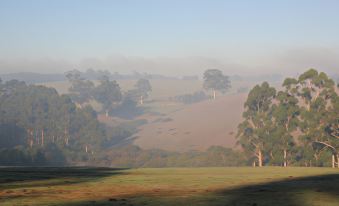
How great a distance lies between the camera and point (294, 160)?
100 meters

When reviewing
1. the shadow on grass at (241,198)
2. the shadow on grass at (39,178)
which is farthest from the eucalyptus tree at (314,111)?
the shadow on grass at (241,198)

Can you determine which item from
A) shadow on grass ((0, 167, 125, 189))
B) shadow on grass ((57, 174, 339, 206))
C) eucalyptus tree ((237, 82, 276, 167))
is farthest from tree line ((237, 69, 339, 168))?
shadow on grass ((57, 174, 339, 206))

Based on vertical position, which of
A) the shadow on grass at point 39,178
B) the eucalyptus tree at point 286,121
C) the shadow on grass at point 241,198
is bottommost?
the shadow on grass at point 39,178

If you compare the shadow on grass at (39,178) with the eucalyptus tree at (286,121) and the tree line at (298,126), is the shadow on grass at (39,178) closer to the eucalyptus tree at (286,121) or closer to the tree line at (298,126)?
the tree line at (298,126)

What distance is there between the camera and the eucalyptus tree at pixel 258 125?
352 ft

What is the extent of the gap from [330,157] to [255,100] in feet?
94.1

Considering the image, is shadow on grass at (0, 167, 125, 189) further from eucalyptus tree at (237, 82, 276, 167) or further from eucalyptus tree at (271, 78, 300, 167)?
eucalyptus tree at (237, 82, 276, 167)

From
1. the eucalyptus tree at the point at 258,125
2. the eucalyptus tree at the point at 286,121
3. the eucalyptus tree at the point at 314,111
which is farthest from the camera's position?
the eucalyptus tree at the point at 258,125

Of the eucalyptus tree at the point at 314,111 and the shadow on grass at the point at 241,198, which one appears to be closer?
the shadow on grass at the point at 241,198

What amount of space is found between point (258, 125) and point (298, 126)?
11503 millimetres

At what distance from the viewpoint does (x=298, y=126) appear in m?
106

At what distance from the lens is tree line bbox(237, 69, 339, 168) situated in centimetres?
9681

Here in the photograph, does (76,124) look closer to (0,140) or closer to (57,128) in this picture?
(57,128)

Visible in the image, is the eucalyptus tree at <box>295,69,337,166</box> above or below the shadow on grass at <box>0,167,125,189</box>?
above
